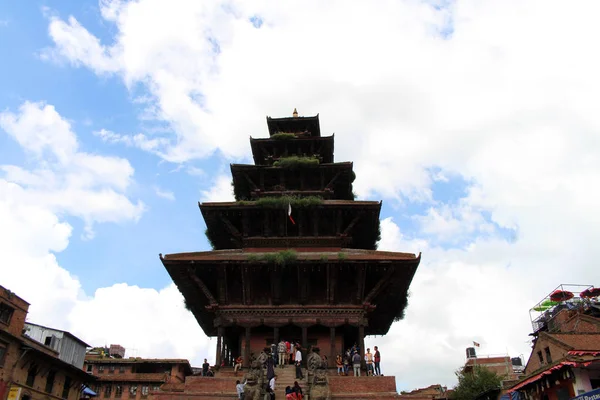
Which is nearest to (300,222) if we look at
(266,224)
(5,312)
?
(266,224)

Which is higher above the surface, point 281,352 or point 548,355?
point 548,355

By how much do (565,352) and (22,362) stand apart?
35.0 metres

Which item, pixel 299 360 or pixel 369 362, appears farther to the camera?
pixel 369 362

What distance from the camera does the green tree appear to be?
45.5 meters

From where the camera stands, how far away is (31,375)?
119 ft

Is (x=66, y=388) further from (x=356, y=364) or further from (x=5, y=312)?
(x=356, y=364)

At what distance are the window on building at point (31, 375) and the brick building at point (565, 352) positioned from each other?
109 ft

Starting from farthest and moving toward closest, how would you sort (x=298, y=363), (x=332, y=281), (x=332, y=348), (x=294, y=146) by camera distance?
(x=294, y=146) → (x=332, y=281) → (x=332, y=348) → (x=298, y=363)

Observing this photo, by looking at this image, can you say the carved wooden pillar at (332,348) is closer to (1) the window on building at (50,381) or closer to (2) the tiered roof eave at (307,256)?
(2) the tiered roof eave at (307,256)

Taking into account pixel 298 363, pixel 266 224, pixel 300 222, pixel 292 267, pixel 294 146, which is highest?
pixel 294 146

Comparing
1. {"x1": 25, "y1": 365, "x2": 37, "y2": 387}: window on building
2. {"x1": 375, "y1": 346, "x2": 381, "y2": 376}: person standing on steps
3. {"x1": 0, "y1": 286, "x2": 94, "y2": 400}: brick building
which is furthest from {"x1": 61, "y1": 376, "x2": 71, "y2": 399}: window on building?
{"x1": 375, "y1": 346, "x2": 381, "y2": 376}: person standing on steps

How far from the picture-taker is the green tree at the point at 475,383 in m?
45.5

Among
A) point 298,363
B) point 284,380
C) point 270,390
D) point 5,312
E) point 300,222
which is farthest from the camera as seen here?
point 5,312

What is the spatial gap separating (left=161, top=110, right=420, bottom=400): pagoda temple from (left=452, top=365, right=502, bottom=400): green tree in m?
21.5
